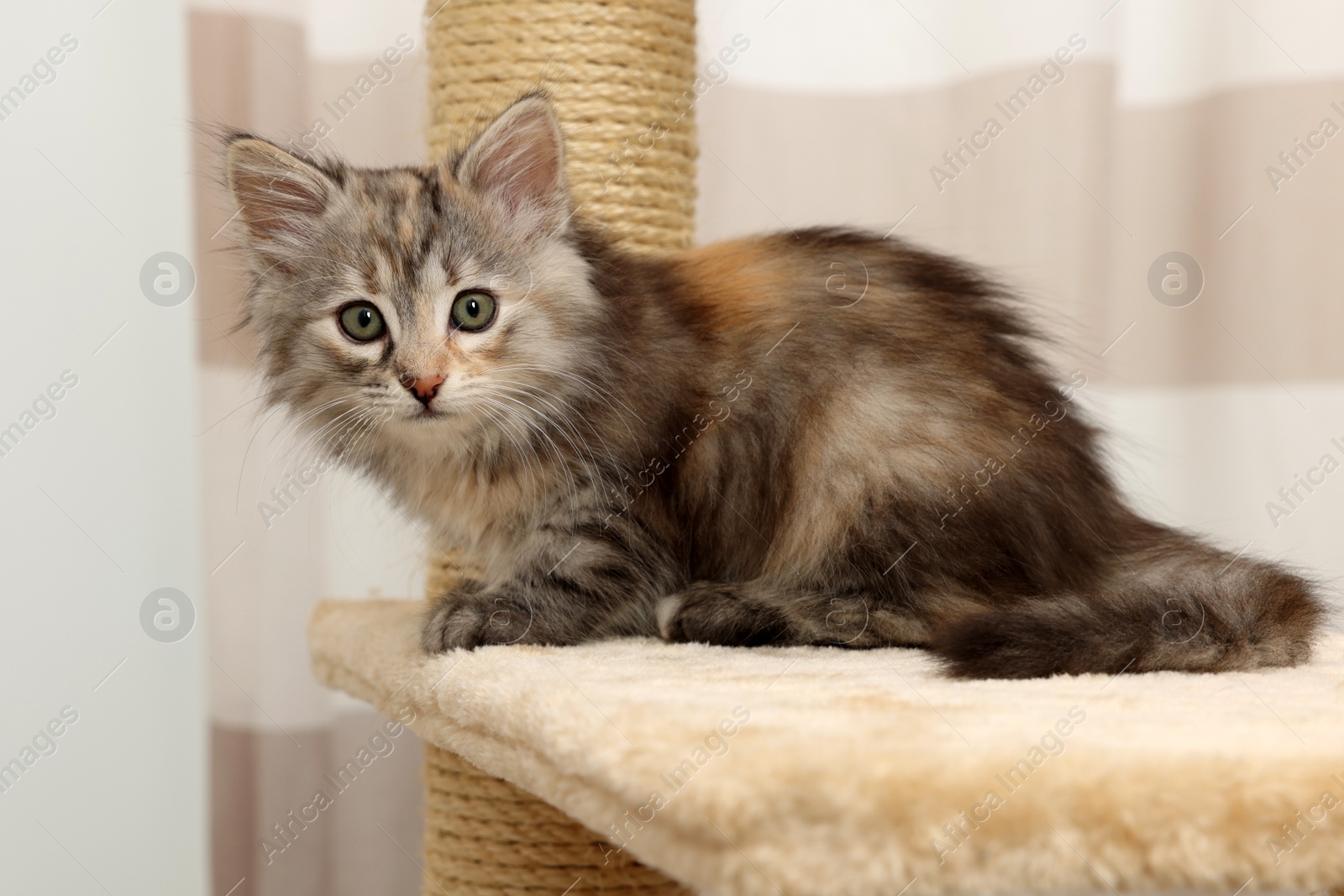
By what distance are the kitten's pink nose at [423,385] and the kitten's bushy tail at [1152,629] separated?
A: 2.31 feet

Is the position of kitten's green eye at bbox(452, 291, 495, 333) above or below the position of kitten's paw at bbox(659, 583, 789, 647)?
above

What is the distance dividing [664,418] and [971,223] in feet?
4.38

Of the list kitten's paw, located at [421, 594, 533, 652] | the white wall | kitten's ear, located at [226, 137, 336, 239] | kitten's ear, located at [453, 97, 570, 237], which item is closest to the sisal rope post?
kitten's ear, located at [453, 97, 570, 237]

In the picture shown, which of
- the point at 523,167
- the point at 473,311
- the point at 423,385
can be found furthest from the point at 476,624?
the point at 523,167

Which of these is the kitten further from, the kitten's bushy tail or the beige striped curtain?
the beige striped curtain

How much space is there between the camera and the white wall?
230cm

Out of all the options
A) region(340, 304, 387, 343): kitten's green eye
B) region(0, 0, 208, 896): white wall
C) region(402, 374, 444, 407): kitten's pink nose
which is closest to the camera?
region(402, 374, 444, 407): kitten's pink nose

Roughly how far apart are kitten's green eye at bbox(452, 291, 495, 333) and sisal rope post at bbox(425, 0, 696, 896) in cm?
39

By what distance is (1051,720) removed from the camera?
88 cm

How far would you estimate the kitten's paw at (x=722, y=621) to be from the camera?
1490mm

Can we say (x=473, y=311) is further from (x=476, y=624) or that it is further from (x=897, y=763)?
(x=897, y=763)

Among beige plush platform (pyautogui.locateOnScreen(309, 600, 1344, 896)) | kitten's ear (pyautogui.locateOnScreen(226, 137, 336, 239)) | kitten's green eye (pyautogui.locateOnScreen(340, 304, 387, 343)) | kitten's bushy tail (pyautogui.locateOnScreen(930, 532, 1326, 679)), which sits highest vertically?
kitten's ear (pyautogui.locateOnScreen(226, 137, 336, 239))

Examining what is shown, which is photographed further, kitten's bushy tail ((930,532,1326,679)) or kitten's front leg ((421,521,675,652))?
kitten's front leg ((421,521,675,652))

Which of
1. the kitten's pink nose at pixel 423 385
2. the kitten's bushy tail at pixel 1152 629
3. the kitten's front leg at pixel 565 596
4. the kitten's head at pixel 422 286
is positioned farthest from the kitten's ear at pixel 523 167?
the kitten's bushy tail at pixel 1152 629
